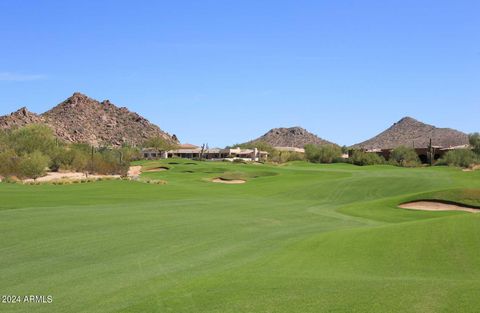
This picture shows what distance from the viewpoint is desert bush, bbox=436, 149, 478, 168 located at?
95.2 meters

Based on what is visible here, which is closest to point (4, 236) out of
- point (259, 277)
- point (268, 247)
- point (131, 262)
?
point (131, 262)

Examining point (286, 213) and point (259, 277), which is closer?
point (259, 277)

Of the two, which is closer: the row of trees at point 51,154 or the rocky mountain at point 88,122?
the row of trees at point 51,154

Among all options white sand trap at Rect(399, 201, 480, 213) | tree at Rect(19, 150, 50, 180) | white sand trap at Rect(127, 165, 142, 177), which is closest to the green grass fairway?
white sand trap at Rect(399, 201, 480, 213)

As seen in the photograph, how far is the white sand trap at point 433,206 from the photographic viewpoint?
3350 centimetres

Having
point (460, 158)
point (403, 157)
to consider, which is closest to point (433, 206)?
point (460, 158)

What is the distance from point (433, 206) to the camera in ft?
112

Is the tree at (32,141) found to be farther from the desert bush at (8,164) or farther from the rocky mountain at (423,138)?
the rocky mountain at (423,138)

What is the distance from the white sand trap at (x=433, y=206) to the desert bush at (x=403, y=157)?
7183 cm

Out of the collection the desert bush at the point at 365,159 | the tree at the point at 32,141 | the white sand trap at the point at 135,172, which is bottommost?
the white sand trap at the point at 135,172

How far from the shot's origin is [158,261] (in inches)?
593

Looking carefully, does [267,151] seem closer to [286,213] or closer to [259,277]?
[286,213]

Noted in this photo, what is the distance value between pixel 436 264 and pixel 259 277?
4444 mm

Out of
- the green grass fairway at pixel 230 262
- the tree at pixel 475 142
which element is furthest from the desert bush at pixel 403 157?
the green grass fairway at pixel 230 262
